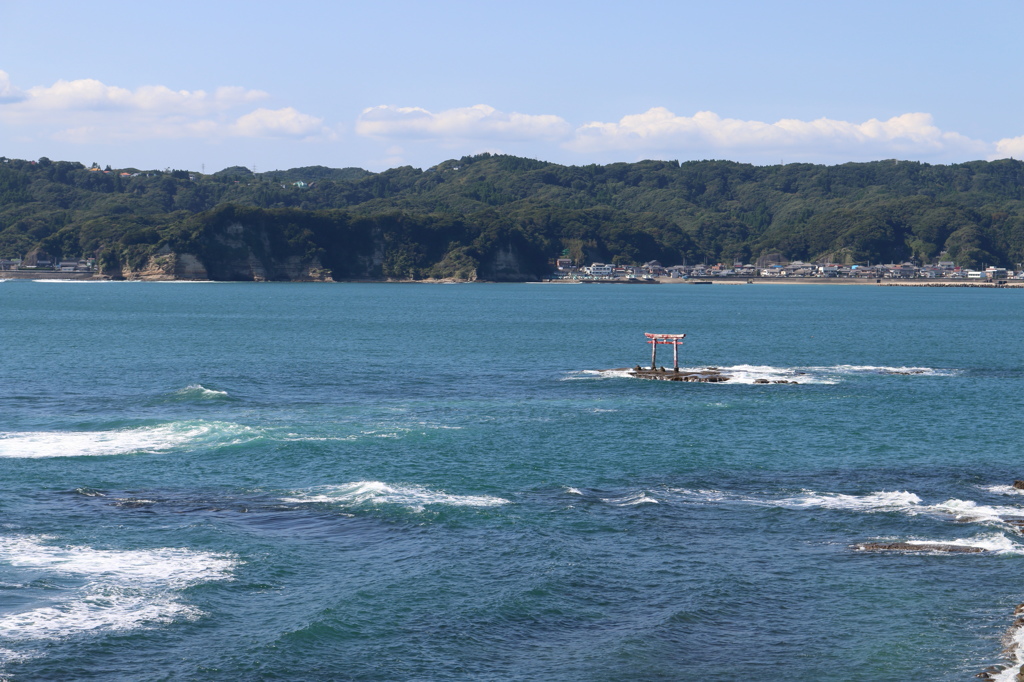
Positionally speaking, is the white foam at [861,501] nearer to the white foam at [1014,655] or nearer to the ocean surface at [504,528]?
the ocean surface at [504,528]

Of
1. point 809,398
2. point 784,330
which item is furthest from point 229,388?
point 784,330

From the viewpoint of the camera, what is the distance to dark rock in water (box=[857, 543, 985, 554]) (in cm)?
3394

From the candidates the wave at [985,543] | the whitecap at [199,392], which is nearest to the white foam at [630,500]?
the wave at [985,543]

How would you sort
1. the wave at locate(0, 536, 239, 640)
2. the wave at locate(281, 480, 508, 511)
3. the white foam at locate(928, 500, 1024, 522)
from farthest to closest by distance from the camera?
the wave at locate(281, 480, 508, 511), the white foam at locate(928, 500, 1024, 522), the wave at locate(0, 536, 239, 640)

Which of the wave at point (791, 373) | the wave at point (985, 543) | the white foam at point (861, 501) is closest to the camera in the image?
the wave at point (985, 543)

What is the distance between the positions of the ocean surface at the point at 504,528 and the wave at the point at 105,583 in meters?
0.11

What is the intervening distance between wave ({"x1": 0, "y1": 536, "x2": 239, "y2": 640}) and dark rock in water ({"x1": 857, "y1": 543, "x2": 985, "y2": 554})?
20545mm

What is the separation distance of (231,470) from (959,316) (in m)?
164

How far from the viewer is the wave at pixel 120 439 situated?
49.1 meters

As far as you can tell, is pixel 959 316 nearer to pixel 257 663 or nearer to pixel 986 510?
pixel 986 510

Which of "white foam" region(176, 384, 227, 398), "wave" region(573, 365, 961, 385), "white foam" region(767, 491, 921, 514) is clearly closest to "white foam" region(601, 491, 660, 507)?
"white foam" region(767, 491, 921, 514)

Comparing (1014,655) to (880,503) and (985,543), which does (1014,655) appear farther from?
(880,503)

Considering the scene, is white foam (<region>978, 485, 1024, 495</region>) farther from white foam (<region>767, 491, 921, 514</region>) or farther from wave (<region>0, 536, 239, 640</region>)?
wave (<region>0, 536, 239, 640</region>)

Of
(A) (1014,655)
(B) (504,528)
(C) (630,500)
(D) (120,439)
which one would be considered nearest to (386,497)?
Result: (B) (504,528)
